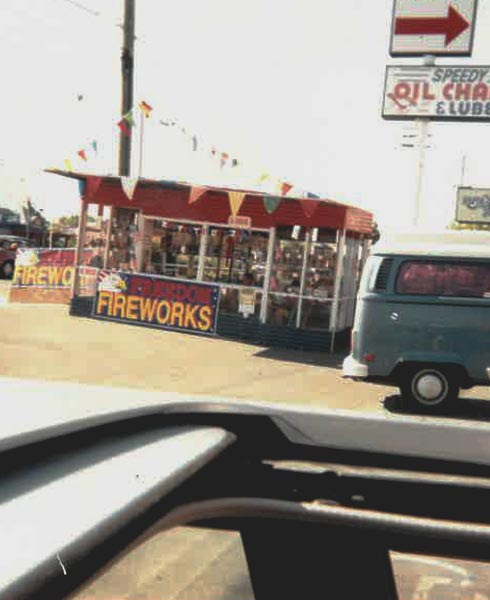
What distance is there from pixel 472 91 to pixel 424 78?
1.48 m

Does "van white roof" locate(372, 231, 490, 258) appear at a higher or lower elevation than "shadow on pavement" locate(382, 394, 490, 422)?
higher

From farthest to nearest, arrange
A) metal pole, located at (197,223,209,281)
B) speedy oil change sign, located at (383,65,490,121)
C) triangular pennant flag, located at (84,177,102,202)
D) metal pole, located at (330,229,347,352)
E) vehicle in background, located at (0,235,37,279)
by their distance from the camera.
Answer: vehicle in background, located at (0,235,37,279) < speedy oil change sign, located at (383,65,490,121) < triangular pennant flag, located at (84,177,102,202) < metal pole, located at (197,223,209,281) < metal pole, located at (330,229,347,352)

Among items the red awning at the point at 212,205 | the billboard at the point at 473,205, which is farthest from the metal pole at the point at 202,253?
the billboard at the point at 473,205

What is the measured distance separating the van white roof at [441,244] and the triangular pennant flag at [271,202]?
4704 millimetres

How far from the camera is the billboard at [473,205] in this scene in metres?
50.4

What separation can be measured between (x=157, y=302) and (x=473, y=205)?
3862 cm

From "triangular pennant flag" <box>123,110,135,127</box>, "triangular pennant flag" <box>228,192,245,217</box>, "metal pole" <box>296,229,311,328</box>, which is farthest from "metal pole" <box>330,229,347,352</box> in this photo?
"triangular pennant flag" <box>123,110,135,127</box>

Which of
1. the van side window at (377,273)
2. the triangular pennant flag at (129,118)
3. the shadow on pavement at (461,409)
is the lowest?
the shadow on pavement at (461,409)

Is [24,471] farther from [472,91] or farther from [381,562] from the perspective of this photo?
[472,91]

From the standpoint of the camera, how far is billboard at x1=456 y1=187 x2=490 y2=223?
50.4m

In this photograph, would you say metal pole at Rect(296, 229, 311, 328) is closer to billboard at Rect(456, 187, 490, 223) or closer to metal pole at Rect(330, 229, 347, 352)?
metal pole at Rect(330, 229, 347, 352)

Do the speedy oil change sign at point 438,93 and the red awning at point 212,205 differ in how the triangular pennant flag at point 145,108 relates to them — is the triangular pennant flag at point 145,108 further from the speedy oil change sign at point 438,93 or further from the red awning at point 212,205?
the speedy oil change sign at point 438,93

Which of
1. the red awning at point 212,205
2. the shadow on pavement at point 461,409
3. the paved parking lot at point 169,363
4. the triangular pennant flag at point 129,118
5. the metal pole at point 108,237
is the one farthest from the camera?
the triangular pennant flag at point 129,118

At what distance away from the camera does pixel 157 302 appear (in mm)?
17078
